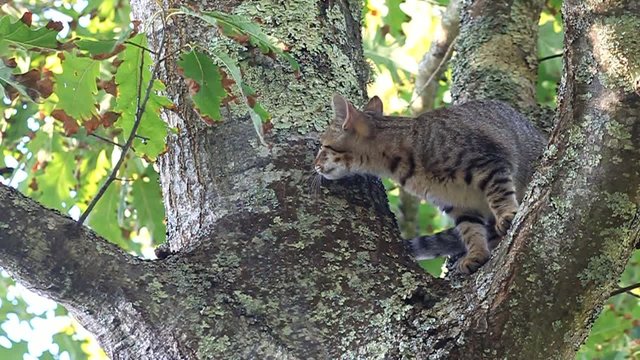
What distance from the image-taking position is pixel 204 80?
2.15m

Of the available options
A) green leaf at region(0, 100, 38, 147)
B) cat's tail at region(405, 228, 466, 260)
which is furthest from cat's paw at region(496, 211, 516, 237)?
green leaf at region(0, 100, 38, 147)

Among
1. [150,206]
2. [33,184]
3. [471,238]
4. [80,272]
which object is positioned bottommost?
[80,272]

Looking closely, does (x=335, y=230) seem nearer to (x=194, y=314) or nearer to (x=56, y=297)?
(x=194, y=314)

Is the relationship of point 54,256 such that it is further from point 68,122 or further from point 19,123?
point 19,123

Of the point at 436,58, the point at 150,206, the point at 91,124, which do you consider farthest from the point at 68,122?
the point at 436,58

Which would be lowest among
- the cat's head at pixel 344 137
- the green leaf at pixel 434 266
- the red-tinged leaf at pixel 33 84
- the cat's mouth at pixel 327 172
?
the red-tinged leaf at pixel 33 84

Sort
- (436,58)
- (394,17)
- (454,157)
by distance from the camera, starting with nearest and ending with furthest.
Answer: (454,157) < (394,17) < (436,58)

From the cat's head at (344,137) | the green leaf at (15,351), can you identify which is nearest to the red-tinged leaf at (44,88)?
the cat's head at (344,137)

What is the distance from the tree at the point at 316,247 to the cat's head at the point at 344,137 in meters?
0.06

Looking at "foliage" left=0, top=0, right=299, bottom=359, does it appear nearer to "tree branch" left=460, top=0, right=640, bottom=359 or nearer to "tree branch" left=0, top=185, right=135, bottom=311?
"tree branch" left=0, top=185, right=135, bottom=311

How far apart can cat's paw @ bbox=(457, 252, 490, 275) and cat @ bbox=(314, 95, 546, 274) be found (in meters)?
0.12

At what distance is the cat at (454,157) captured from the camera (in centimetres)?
317

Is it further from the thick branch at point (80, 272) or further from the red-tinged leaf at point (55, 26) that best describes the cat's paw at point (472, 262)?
the red-tinged leaf at point (55, 26)

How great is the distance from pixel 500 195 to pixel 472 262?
303 millimetres
